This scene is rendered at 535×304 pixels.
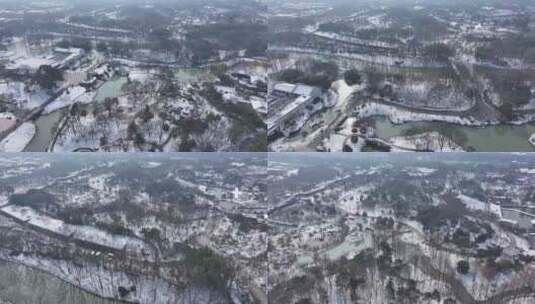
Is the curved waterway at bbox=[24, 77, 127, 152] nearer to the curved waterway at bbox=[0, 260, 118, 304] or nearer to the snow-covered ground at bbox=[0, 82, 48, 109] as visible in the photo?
the snow-covered ground at bbox=[0, 82, 48, 109]

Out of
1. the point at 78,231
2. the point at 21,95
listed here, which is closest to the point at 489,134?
the point at 78,231

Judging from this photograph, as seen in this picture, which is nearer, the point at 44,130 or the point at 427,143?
the point at 44,130

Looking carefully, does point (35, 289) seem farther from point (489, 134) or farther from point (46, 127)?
point (489, 134)

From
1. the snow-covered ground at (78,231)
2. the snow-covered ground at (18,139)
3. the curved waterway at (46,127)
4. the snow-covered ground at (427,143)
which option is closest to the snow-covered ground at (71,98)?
the curved waterway at (46,127)

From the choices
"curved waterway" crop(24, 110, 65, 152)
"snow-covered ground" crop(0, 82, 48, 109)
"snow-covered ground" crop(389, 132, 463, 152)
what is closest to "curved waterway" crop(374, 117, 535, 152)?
"snow-covered ground" crop(389, 132, 463, 152)

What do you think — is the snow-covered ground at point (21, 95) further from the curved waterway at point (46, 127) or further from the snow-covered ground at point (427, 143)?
the snow-covered ground at point (427, 143)

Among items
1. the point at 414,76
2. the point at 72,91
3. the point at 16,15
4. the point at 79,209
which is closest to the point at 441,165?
the point at 414,76

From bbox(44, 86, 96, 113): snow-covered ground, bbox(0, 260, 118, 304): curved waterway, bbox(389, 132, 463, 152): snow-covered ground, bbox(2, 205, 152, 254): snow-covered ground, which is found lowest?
bbox(0, 260, 118, 304): curved waterway

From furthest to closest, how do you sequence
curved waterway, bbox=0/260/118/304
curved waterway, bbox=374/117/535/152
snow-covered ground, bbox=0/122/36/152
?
1. curved waterway, bbox=374/117/535/152
2. snow-covered ground, bbox=0/122/36/152
3. curved waterway, bbox=0/260/118/304
